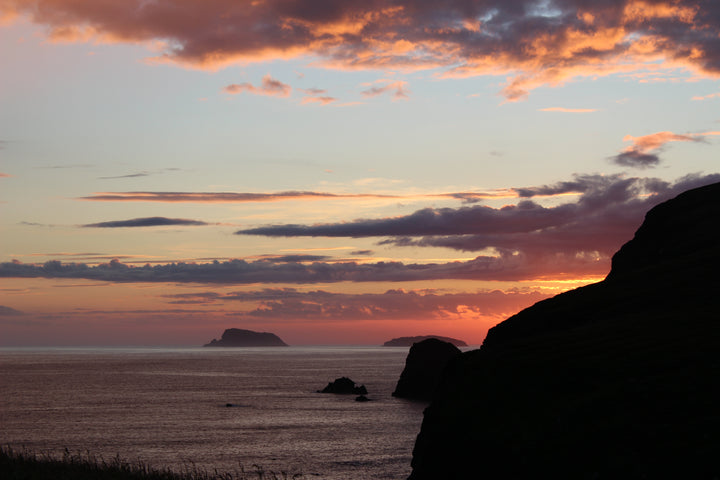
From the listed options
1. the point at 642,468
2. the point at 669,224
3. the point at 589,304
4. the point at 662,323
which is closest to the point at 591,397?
the point at 642,468

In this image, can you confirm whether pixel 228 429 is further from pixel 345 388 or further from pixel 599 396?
pixel 599 396

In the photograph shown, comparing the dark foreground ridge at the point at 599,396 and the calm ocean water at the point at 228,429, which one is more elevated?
the dark foreground ridge at the point at 599,396

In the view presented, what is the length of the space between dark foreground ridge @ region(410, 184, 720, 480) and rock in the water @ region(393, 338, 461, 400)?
111 metres

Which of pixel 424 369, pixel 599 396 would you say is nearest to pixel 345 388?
pixel 424 369

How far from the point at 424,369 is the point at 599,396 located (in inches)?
5466

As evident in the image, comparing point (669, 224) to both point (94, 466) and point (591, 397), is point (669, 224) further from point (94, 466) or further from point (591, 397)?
point (94, 466)

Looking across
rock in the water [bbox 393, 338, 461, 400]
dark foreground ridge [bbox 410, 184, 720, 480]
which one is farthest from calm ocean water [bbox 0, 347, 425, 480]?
dark foreground ridge [bbox 410, 184, 720, 480]

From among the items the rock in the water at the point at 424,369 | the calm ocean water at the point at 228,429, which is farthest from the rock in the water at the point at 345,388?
the rock in the water at the point at 424,369

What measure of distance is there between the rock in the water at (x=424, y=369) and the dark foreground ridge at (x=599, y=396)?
111 meters

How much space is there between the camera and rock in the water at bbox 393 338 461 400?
168m

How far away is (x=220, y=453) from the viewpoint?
291 feet

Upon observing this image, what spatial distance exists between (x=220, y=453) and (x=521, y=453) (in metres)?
63.4

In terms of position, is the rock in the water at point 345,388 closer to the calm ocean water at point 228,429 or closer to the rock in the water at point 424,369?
the calm ocean water at point 228,429

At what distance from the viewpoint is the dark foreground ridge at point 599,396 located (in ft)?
96.1
